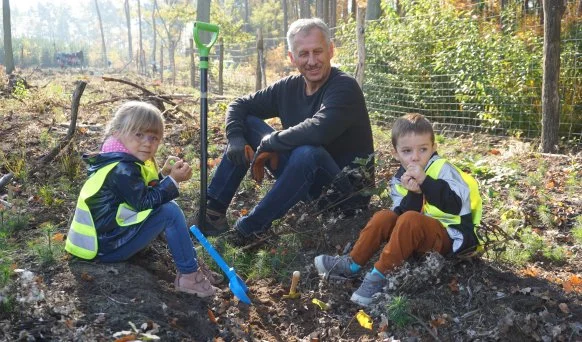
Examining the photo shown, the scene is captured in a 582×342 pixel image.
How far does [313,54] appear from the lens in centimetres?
405

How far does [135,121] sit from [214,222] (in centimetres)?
137

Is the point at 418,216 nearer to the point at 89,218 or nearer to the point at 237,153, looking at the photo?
the point at 237,153

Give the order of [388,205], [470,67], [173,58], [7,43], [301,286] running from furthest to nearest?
[173,58]
[7,43]
[470,67]
[388,205]
[301,286]

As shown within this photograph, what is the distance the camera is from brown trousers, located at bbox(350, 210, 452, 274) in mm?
2994

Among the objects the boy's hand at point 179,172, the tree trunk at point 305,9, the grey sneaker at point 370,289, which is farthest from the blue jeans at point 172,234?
the tree trunk at point 305,9

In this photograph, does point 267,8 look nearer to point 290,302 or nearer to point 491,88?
point 491,88

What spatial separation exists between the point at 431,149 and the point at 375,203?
1.54 m

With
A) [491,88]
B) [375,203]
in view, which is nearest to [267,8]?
[491,88]

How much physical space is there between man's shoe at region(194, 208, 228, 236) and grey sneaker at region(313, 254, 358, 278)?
114 cm

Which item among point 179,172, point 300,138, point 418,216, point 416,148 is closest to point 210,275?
point 179,172

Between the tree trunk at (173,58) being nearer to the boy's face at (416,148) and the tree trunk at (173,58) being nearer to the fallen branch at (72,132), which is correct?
the fallen branch at (72,132)

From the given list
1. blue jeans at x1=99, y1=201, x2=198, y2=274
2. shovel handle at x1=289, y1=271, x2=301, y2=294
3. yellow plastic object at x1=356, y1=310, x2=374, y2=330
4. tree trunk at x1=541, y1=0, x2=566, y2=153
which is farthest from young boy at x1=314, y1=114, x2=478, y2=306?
tree trunk at x1=541, y1=0, x2=566, y2=153

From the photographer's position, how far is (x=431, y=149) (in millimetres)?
3154

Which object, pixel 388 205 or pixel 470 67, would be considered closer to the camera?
pixel 388 205
